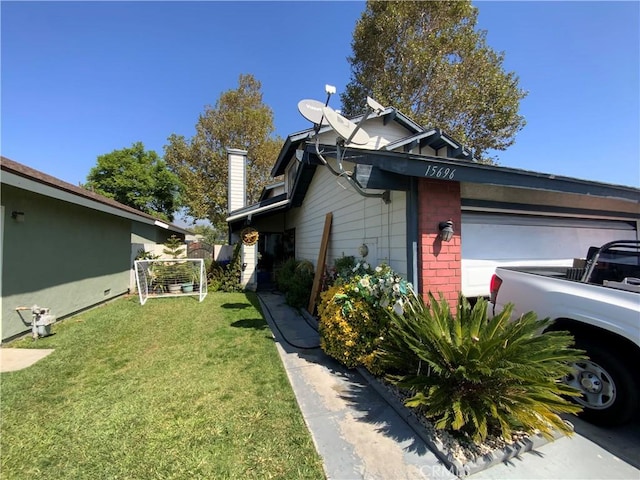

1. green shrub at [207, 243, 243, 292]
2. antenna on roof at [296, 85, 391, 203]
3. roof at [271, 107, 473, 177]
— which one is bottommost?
green shrub at [207, 243, 243, 292]

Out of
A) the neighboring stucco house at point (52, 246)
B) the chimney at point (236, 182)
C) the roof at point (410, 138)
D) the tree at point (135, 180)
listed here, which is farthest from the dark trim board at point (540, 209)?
the tree at point (135, 180)

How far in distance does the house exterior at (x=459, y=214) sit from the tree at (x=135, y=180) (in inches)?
960

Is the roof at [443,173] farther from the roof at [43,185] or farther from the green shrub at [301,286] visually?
the roof at [43,185]

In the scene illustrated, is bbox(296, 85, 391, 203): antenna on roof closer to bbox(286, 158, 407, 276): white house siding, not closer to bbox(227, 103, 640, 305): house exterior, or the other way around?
bbox(227, 103, 640, 305): house exterior

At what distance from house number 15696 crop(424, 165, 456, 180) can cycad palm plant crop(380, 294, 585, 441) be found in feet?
5.45

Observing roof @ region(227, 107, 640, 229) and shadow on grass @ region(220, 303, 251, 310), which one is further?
shadow on grass @ region(220, 303, 251, 310)

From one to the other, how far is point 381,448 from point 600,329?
2338mm

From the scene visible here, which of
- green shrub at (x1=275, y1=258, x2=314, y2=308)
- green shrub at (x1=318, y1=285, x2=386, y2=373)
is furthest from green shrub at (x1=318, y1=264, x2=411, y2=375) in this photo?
green shrub at (x1=275, y1=258, x2=314, y2=308)

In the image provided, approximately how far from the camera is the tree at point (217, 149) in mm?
20016

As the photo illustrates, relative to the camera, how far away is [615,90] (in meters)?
6.67

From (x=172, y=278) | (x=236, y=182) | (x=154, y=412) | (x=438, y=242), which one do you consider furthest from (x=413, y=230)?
(x=236, y=182)

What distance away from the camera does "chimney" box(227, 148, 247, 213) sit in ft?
42.7

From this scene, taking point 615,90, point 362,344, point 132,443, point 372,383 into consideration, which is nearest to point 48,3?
point 132,443

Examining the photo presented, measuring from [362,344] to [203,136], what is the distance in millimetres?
21397
